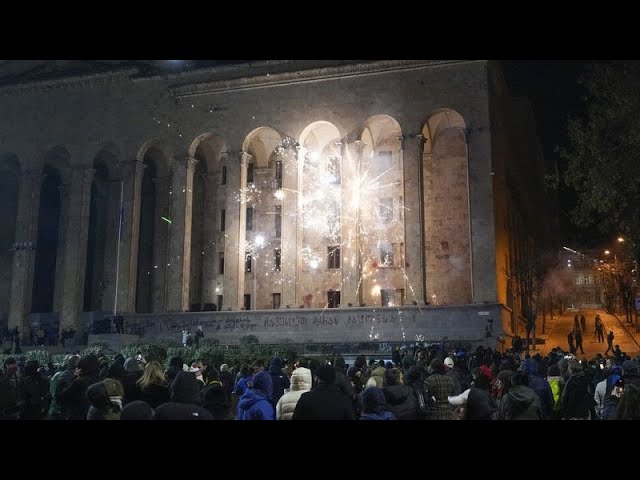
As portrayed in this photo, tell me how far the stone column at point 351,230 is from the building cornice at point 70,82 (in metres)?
13.5

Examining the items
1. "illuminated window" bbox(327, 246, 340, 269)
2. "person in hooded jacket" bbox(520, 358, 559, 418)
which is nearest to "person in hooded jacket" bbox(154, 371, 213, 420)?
"person in hooded jacket" bbox(520, 358, 559, 418)

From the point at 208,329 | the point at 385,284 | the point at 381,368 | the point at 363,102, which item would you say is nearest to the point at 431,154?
the point at 363,102

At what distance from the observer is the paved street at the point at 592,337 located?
30203 mm

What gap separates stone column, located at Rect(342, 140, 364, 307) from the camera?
Result: 30625mm

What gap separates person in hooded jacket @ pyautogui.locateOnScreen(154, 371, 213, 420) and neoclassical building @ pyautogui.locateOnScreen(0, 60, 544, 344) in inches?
944

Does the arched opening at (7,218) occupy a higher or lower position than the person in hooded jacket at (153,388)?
higher

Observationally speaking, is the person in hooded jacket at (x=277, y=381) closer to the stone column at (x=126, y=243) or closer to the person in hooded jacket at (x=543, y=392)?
Answer: the person in hooded jacket at (x=543, y=392)

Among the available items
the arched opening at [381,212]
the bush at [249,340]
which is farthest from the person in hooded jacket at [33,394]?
the arched opening at [381,212]

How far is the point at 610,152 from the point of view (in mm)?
17234
